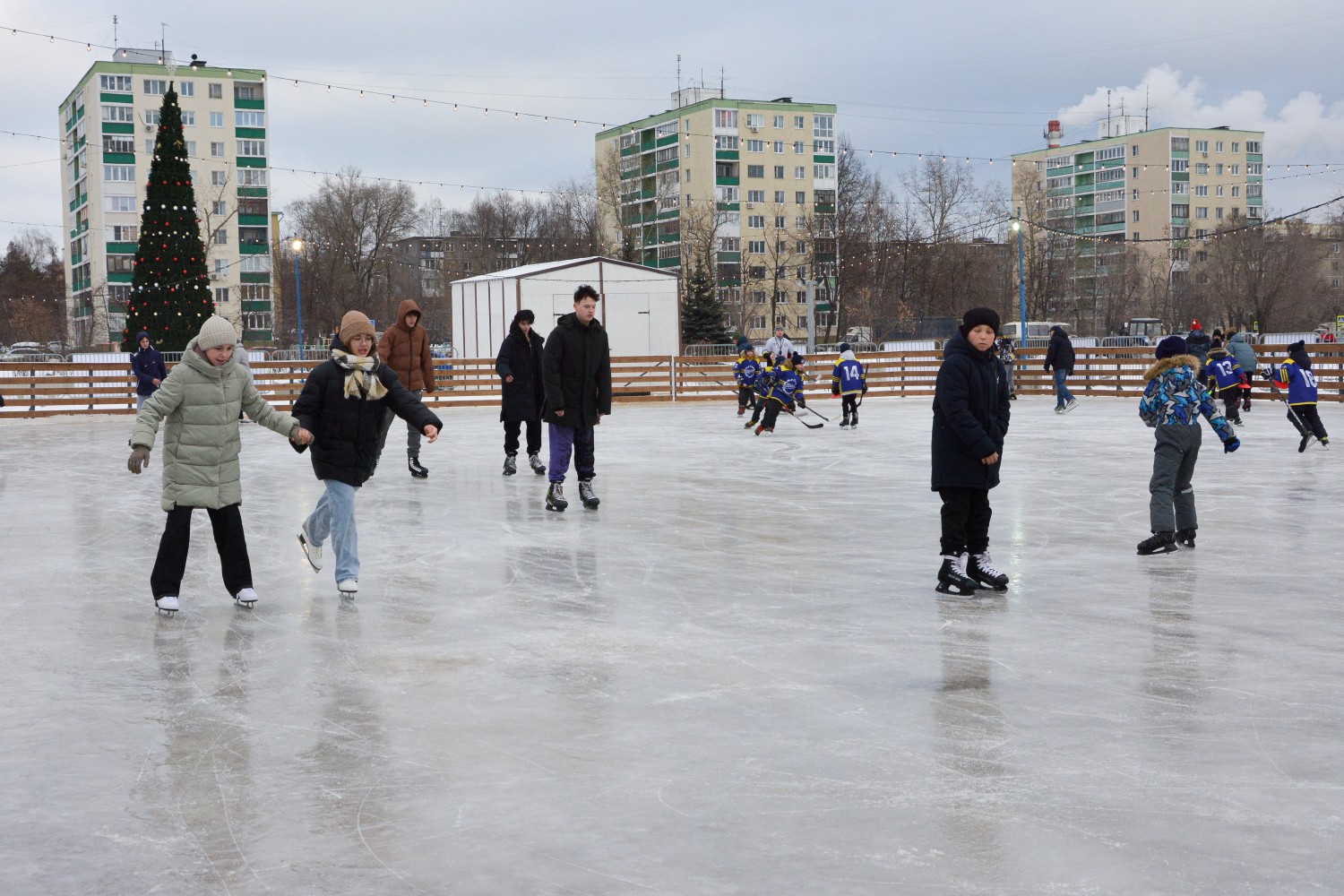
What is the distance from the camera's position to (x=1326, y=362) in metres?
23.8

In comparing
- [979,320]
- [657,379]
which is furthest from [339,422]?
[657,379]

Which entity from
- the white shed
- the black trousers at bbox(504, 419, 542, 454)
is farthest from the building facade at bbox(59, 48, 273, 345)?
the black trousers at bbox(504, 419, 542, 454)

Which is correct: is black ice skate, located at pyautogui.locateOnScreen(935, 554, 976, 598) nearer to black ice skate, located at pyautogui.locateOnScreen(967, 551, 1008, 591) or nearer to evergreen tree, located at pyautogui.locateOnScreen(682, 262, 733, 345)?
black ice skate, located at pyautogui.locateOnScreen(967, 551, 1008, 591)

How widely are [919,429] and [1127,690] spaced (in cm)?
1468

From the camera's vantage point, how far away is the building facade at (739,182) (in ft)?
264

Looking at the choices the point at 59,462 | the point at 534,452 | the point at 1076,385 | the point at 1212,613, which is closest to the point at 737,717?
the point at 1212,613

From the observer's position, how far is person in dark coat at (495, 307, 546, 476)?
11984mm

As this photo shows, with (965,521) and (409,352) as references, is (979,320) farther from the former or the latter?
(409,352)

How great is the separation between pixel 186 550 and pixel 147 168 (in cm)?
7588

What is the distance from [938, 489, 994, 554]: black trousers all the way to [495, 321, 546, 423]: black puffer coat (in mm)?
6116

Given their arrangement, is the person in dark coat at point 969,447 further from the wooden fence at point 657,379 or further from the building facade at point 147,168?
the building facade at point 147,168

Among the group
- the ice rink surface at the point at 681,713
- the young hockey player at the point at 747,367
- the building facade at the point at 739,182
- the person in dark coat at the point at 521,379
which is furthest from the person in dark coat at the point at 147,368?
the building facade at the point at 739,182

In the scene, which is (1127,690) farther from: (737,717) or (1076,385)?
(1076,385)

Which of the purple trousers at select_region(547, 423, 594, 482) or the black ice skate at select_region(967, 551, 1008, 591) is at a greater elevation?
the purple trousers at select_region(547, 423, 594, 482)
